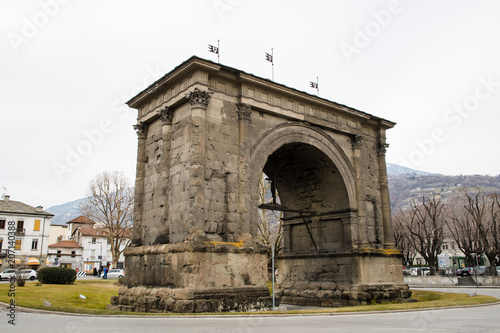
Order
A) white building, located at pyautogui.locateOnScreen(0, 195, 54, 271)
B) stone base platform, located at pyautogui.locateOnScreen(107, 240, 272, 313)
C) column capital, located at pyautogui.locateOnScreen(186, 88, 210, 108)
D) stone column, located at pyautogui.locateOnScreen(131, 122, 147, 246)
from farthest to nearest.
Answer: white building, located at pyautogui.locateOnScreen(0, 195, 54, 271) < stone column, located at pyautogui.locateOnScreen(131, 122, 147, 246) < column capital, located at pyautogui.locateOnScreen(186, 88, 210, 108) < stone base platform, located at pyautogui.locateOnScreen(107, 240, 272, 313)

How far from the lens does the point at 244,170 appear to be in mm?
14820

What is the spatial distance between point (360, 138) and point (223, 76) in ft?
26.7

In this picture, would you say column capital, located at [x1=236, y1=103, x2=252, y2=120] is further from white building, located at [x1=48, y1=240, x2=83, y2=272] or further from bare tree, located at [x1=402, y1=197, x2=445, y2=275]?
white building, located at [x1=48, y1=240, x2=83, y2=272]

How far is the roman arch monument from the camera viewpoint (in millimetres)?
Answer: 13352

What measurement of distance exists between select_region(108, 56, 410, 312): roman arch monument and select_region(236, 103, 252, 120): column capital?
39mm

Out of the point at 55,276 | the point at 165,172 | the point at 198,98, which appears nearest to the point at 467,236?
the point at 165,172

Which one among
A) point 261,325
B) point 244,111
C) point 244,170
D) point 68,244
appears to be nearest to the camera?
point 261,325

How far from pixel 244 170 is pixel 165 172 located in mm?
2847

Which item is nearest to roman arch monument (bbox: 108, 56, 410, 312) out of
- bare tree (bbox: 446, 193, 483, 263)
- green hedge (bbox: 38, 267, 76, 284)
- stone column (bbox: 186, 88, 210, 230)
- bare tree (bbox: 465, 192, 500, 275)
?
stone column (bbox: 186, 88, 210, 230)

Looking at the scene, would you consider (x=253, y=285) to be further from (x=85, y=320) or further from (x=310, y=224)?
(x=310, y=224)

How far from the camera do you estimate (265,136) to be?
1611 cm

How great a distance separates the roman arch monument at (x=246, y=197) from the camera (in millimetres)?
13352

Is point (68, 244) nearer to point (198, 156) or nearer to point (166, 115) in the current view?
point (166, 115)

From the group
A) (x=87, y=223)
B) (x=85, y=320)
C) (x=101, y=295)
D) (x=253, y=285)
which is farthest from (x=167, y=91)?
(x=87, y=223)
